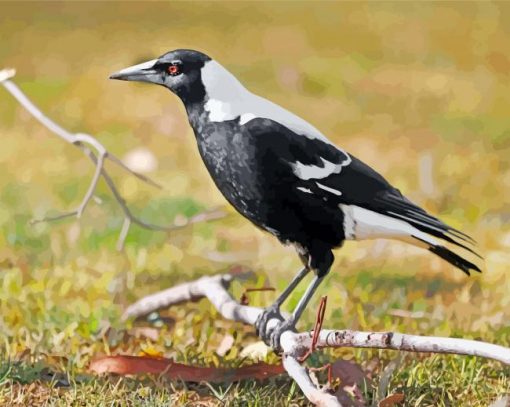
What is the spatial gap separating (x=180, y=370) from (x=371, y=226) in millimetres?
550

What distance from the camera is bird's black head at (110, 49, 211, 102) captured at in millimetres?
2434

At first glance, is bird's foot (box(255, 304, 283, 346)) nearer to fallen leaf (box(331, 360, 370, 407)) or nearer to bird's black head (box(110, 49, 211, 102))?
fallen leaf (box(331, 360, 370, 407))

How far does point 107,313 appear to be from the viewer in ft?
9.91

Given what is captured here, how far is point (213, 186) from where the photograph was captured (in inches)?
186

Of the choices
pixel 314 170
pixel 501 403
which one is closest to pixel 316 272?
pixel 314 170

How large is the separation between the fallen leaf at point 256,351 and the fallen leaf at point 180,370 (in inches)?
5.2

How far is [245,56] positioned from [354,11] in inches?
89.9

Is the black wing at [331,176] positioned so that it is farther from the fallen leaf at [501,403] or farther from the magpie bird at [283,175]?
the fallen leaf at [501,403]

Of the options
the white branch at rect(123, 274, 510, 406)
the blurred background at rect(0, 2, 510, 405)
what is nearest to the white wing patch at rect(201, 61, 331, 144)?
the white branch at rect(123, 274, 510, 406)

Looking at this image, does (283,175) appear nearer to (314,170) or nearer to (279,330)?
(314,170)

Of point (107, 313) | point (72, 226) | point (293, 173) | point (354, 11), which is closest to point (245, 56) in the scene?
point (354, 11)

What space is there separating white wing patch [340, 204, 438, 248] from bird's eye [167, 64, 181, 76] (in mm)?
485

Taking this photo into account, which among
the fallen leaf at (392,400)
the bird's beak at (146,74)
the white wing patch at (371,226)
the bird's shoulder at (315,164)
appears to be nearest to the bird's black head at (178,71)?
the bird's beak at (146,74)

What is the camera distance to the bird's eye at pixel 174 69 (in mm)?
2449
